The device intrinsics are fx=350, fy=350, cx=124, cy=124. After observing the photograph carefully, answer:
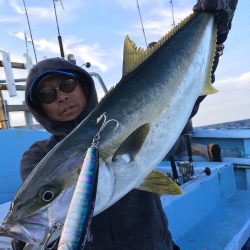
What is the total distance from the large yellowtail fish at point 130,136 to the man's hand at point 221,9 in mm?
169

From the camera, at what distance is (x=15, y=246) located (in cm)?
160

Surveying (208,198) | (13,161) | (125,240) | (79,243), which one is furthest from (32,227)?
(13,161)

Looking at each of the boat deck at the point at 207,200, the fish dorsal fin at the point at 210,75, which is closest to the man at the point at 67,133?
the fish dorsal fin at the point at 210,75

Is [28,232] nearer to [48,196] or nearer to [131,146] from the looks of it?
[48,196]

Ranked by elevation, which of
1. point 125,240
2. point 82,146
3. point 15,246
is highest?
point 82,146

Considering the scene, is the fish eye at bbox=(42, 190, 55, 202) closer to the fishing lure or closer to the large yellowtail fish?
the large yellowtail fish

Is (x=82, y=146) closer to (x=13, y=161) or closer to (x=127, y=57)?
(x=127, y=57)

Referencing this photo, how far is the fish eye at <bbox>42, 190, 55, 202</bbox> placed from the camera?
1.37 m

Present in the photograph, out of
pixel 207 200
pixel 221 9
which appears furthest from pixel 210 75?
pixel 207 200

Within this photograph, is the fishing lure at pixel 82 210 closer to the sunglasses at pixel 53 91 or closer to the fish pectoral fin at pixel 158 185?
the fish pectoral fin at pixel 158 185

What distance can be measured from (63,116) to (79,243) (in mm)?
1142

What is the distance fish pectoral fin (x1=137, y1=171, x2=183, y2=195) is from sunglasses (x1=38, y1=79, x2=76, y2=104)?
0.82 meters

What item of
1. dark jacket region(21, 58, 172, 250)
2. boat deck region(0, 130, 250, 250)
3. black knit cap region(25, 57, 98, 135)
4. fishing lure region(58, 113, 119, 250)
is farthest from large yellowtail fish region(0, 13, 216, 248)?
boat deck region(0, 130, 250, 250)

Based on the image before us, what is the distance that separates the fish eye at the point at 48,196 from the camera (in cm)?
137
